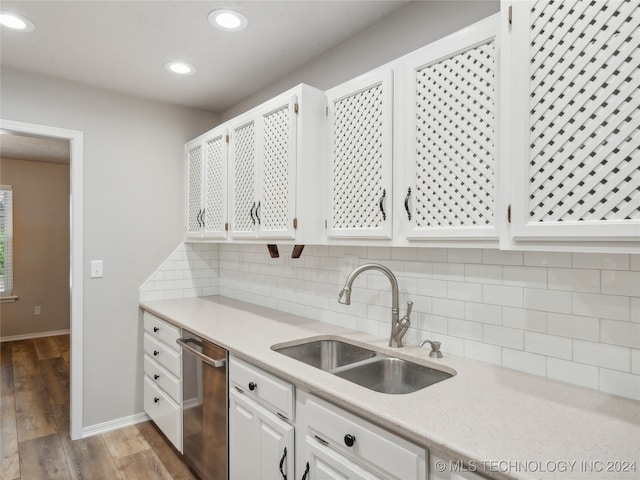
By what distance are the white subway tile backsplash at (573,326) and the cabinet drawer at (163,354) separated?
1.95 m

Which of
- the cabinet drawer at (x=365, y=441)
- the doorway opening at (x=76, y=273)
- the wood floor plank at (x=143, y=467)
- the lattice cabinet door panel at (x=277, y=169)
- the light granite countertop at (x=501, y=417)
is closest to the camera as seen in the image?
the light granite countertop at (x=501, y=417)

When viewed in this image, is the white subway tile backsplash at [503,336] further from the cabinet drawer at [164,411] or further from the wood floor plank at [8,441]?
the wood floor plank at [8,441]

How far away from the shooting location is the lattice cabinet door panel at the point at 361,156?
1.58 metres

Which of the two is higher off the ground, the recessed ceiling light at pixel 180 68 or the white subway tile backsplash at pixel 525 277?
the recessed ceiling light at pixel 180 68

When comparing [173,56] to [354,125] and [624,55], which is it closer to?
[354,125]

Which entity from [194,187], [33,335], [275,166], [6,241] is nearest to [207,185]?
[194,187]

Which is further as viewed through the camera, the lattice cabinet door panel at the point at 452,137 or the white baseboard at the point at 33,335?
the white baseboard at the point at 33,335

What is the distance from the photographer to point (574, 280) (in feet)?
4.24

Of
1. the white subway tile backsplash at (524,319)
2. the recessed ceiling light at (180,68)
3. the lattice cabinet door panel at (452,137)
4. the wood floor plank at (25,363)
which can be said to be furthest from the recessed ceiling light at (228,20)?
the wood floor plank at (25,363)

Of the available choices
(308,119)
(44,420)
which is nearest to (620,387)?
(308,119)

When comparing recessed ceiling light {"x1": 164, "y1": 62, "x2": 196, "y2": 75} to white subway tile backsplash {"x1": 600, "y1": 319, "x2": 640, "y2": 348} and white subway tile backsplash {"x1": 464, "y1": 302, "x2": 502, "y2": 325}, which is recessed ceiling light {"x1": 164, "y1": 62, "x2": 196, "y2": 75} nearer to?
white subway tile backsplash {"x1": 464, "y1": 302, "x2": 502, "y2": 325}

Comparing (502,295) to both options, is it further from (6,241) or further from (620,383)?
(6,241)

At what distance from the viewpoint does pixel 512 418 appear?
3.46 feet

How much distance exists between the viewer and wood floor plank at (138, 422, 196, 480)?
2.29m
